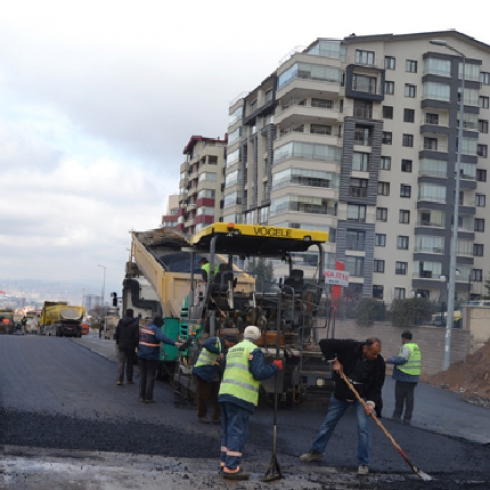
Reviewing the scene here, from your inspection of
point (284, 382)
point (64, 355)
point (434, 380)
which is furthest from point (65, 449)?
point (434, 380)

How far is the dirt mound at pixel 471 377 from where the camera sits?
63.6 feet

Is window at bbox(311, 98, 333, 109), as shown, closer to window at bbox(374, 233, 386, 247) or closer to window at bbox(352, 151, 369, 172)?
window at bbox(352, 151, 369, 172)

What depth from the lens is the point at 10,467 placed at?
7.23 meters

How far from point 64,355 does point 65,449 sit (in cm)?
1416

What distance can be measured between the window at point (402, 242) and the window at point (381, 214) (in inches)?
72.4

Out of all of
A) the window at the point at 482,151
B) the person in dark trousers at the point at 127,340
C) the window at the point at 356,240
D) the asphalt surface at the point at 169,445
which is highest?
the window at the point at 482,151

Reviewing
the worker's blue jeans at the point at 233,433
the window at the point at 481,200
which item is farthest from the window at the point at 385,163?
the worker's blue jeans at the point at 233,433

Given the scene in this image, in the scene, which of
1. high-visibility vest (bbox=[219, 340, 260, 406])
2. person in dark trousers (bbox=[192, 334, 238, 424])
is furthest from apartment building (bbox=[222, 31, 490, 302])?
high-visibility vest (bbox=[219, 340, 260, 406])

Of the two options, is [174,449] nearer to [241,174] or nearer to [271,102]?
[271,102]

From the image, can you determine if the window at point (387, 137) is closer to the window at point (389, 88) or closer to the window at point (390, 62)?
the window at point (389, 88)

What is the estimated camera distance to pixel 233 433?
25.0ft

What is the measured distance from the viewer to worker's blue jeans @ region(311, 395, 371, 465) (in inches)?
318

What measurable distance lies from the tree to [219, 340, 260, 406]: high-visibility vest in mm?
4045

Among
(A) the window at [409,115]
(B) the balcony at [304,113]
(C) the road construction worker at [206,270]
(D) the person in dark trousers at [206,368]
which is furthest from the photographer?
(A) the window at [409,115]
